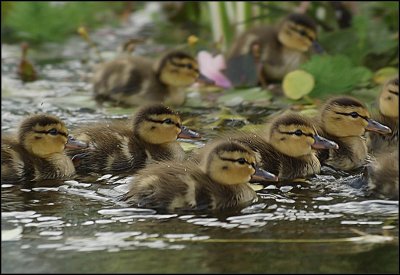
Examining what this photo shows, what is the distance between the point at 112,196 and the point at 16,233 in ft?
1.51

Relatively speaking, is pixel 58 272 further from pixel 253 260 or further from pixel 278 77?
pixel 278 77

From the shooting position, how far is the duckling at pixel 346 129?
3.61 metres

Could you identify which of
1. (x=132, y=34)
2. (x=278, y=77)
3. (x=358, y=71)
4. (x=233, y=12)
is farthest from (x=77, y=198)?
(x=132, y=34)

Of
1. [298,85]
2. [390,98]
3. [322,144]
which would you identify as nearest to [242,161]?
[322,144]

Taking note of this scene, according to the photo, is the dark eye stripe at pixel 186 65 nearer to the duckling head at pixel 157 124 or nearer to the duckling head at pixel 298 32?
the duckling head at pixel 298 32

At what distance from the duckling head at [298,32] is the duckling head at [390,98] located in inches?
54.2

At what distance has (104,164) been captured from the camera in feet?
11.5

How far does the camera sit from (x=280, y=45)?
5.25 meters

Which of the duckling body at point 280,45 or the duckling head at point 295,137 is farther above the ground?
the duckling body at point 280,45

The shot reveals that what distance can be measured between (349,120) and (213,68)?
1.56 metres

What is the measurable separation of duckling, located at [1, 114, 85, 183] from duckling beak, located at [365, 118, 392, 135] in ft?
3.20

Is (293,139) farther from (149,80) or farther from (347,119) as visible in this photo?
(149,80)

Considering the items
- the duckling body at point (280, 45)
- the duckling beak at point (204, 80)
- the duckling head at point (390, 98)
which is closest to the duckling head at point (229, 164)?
the duckling head at point (390, 98)

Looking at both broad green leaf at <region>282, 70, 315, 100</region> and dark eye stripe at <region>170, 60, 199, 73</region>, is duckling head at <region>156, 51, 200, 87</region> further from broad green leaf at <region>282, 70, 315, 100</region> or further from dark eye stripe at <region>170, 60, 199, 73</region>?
broad green leaf at <region>282, 70, 315, 100</region>
